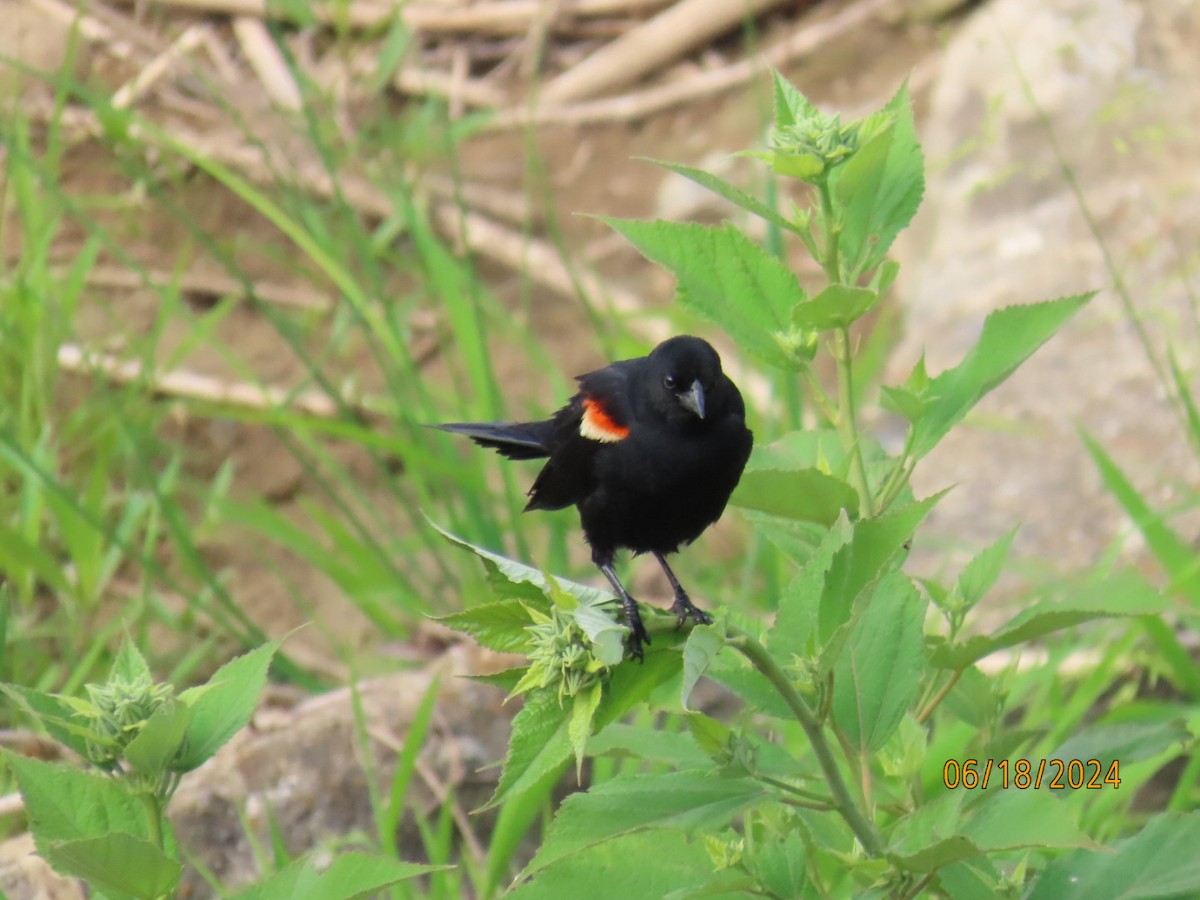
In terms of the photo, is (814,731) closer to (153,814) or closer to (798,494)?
(798,494)

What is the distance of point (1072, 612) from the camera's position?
1366 mm

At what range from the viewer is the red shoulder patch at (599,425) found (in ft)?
7.63

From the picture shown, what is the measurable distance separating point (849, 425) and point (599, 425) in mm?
851

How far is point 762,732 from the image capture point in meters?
3.20

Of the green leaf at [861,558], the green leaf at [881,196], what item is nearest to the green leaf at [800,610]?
the green leaf at [861,558]

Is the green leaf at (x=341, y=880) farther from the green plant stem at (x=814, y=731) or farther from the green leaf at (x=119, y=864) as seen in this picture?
the green plant stem at (x=814, y=731)

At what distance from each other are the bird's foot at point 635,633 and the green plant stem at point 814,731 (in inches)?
3.7

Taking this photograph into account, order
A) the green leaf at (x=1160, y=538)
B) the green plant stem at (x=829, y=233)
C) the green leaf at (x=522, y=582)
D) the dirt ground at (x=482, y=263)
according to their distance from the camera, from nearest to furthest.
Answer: the green leaf at (x=522, y=582), the green plant stem at (x=829, y=233), the green leaf at (x=1160, y=538), the dirt ground at (x=482, y=263)

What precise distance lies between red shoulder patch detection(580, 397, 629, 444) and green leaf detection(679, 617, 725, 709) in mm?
1191

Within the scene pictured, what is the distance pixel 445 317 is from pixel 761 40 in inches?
101

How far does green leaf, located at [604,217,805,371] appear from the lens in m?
1.55

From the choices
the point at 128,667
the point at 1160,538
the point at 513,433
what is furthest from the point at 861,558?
the point at 1160,538

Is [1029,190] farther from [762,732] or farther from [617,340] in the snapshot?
[762,732]

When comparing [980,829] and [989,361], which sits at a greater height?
[989,361]
